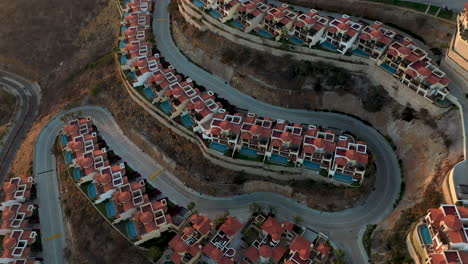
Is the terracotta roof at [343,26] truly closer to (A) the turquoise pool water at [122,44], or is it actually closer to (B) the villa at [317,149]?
(B) the villa at [317,149]

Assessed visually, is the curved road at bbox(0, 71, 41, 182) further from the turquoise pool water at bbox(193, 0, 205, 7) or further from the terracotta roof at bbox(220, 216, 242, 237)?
the terracotta roof at bbox(220, 216, 242, 237)

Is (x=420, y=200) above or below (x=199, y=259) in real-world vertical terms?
above

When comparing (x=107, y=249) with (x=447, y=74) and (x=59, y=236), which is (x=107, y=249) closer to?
(x=59, y=236)

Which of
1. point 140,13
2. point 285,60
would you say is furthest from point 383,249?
point 140,13

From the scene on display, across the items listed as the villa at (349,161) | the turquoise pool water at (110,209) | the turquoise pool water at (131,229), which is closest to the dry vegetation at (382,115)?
the villa at (349,161)

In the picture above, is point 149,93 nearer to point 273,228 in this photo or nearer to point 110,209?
point 110,209

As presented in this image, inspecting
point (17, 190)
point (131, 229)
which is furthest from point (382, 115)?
point (17, 190)
